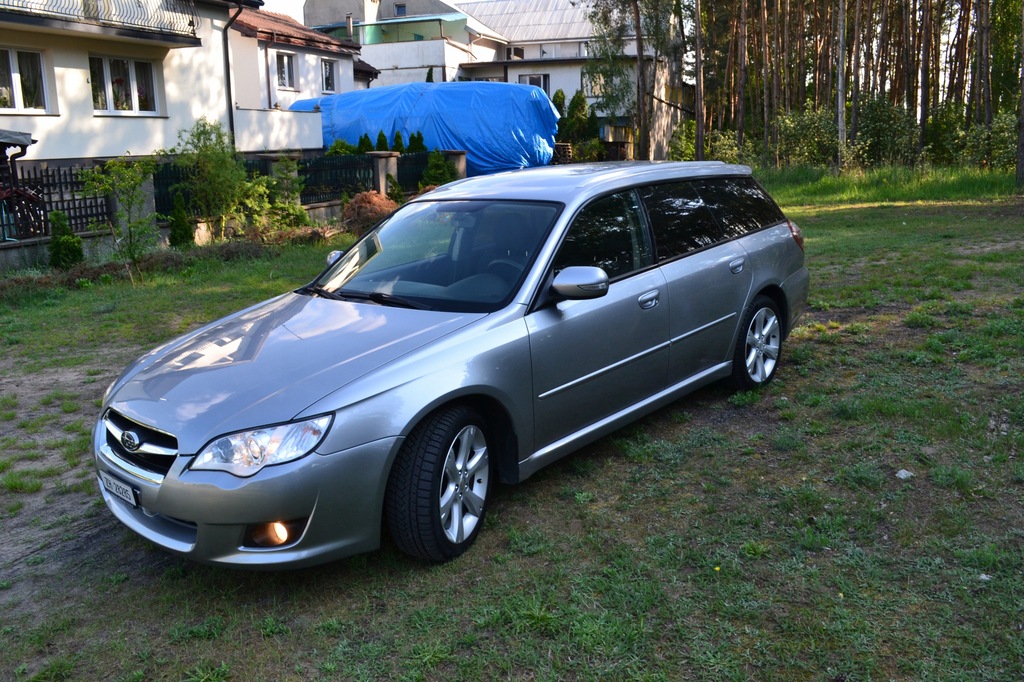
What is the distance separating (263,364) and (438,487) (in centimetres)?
100

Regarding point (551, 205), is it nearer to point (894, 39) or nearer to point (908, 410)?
point (908, 410)

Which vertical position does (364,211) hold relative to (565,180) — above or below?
below

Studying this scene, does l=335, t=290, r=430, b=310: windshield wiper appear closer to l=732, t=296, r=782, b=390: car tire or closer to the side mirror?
the side mirror

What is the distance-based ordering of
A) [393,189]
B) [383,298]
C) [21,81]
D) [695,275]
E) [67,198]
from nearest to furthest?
[383,298], [695,275], [67,198], [21,81], [393,189]

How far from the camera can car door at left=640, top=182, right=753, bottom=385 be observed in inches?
222

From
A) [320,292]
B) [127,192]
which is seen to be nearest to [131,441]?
[320,292]

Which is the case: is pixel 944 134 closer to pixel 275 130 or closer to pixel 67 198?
pixel 275 130

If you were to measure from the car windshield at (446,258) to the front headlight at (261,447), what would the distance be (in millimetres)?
1234

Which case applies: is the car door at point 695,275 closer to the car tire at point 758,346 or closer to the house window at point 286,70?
the car tire at point 758,346

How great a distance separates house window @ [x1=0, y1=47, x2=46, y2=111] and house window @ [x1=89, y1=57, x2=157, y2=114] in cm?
115

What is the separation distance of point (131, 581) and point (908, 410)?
467 cm

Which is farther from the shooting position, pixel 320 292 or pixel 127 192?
pixel 127 192

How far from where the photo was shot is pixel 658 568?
4.07 metres

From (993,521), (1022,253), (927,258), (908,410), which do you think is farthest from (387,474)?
(1022,253)
